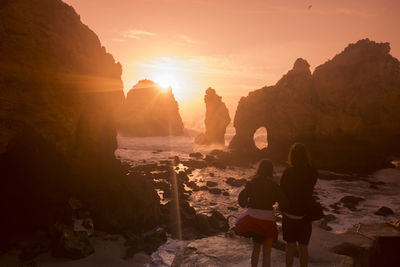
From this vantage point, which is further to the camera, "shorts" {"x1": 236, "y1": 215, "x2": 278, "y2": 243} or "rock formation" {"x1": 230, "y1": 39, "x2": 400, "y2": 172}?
"rock formation" {"x1": 230, "y1": 39, "x2": 400, "y2": 172}

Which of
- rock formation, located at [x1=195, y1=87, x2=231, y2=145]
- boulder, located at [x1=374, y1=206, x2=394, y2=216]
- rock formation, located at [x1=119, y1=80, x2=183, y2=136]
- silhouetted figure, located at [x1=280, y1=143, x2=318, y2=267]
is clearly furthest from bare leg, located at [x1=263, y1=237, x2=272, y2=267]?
rock formation, located at [x1=119, y1=80, x2=183, y2=136]

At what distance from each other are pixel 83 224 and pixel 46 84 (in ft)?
17.0

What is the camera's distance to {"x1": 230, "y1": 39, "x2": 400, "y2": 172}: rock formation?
87.4 ft

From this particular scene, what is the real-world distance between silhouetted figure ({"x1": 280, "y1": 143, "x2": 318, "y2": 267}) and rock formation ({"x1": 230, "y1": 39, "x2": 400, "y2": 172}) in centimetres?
2742

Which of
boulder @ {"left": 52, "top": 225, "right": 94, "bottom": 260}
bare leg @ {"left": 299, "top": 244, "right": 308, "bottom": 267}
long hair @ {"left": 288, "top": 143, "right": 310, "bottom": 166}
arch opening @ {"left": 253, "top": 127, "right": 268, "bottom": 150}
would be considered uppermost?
long hair @ {"left": 288, "top": 143, "right": 310, "bottom": 166}

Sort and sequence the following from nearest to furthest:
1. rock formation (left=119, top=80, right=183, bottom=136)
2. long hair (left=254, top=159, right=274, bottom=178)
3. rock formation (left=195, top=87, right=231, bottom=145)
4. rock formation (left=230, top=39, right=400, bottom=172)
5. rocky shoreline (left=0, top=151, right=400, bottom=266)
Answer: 1. long hair (left=254, top=159, right=274, bottom=178)
2. rocky shoreline (left=0, top=151, right=400, bottom=266)
3. rock formation (left=230, top=39, right=400, bottom=172)
4. rock formation (left=195, top=87, right=231, bottom=145)
5. rock formation (left=119, top=80, right=183, bottom=136)

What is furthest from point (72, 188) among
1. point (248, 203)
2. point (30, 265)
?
point (248, 203)

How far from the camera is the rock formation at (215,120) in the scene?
192 ft

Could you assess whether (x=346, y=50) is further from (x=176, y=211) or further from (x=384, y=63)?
(x=176, y=211)

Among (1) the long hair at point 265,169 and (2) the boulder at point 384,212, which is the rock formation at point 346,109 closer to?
(2) the boulder at point 384,212

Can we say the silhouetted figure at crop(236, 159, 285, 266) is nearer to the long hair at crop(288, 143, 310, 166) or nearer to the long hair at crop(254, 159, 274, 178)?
the long hair at crop(254, 159, 274, 178)

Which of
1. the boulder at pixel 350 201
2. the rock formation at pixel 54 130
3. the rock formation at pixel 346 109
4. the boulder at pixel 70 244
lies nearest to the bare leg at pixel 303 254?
the boulder at pixel 70 244

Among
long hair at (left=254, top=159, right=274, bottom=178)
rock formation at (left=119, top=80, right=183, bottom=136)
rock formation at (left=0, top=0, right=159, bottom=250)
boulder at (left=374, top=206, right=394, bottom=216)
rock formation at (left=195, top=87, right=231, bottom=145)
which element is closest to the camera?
long hair at (left=254, top=159, right=274, bottom=178)

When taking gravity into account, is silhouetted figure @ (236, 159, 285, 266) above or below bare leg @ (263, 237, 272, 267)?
above
